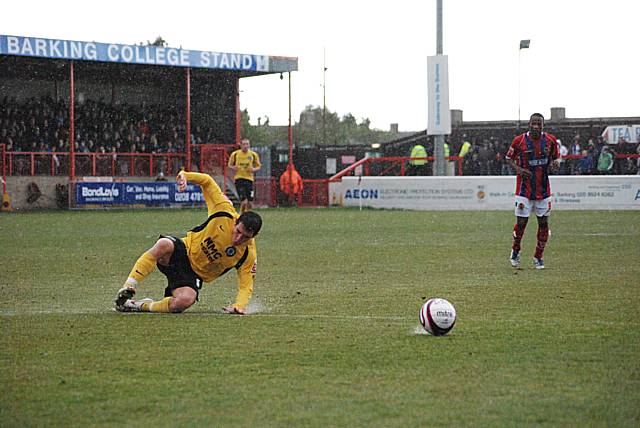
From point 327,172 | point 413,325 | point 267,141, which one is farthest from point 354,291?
point 267,141

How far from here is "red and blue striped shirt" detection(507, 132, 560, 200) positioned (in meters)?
14.4

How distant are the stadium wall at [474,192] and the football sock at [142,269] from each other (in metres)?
25.5

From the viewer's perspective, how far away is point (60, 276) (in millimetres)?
13242

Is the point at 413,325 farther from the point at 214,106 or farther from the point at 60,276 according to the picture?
the point at 214,106

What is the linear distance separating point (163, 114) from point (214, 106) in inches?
120

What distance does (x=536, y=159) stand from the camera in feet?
47.3

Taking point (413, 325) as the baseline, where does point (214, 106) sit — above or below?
above

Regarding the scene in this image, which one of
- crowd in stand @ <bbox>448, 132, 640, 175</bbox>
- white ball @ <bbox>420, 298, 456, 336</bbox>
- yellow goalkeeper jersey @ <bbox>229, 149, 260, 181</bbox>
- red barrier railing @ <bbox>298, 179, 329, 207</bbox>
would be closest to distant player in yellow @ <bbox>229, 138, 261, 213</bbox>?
yellow goalkeeper jersey @ <bbox>229, 149, 260, 181</bbox>

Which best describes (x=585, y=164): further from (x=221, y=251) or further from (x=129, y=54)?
(x=221, y=251)

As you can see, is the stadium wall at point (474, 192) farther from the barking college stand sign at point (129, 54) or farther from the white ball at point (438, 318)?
the white ball at point (438, 318)

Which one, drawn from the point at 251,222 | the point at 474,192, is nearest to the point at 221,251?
the point at 251,222

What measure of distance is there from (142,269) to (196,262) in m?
0.51

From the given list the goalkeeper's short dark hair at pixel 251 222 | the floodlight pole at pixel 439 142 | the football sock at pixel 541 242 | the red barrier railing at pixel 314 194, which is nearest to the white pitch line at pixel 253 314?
the goalkeeper's short dark hair at pixel 251 222

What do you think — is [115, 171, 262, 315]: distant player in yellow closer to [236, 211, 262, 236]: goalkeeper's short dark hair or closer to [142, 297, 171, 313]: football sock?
[142, 297, 171, 313]: football sock
